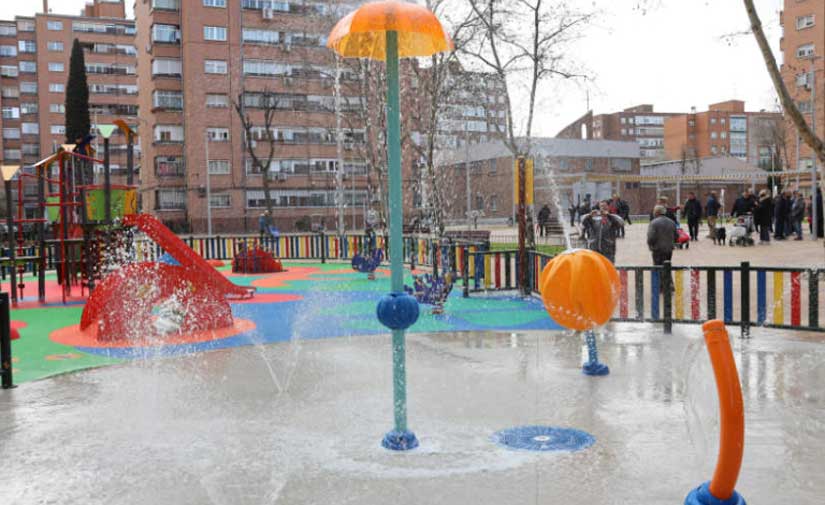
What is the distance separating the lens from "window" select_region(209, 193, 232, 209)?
189 ft

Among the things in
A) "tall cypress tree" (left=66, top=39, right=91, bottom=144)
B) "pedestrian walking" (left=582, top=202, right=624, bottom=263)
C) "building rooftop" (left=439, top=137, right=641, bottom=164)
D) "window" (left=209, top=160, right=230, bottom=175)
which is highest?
"tall cypress tree" (left=66, top=39, right=91, bottom=144)

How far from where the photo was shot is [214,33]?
58.1m

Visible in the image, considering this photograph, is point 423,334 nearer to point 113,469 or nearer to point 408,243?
point 113,469

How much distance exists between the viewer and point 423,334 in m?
11.0

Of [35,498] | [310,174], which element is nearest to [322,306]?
[35,498]

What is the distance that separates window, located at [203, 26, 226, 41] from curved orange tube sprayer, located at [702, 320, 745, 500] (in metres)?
60.0

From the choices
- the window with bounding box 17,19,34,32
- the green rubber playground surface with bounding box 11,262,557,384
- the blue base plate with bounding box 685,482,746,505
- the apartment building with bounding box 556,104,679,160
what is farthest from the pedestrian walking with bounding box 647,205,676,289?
the apartment building with bounding box 556,104,679,160

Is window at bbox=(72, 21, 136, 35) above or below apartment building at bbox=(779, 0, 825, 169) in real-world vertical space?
above

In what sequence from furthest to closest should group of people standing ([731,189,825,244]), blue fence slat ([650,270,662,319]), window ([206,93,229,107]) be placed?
window ([206,93,229,107]) < group of people standing ([731,189,825,244]) < blue fence slat ([650,270,662,319])

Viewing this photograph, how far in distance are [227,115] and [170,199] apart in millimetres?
7998

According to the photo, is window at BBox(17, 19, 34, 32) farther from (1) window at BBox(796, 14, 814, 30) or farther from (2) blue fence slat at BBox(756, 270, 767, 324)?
(2) blue fence slat at BBox(756, 270, 767, 324)

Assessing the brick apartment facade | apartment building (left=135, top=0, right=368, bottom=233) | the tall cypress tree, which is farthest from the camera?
the brick apartment facade

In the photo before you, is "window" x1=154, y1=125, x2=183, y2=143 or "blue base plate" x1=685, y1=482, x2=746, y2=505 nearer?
"blue base plate" x1=685, y1=482, x2=746, y2=505

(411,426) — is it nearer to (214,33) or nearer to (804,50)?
(214,33)
